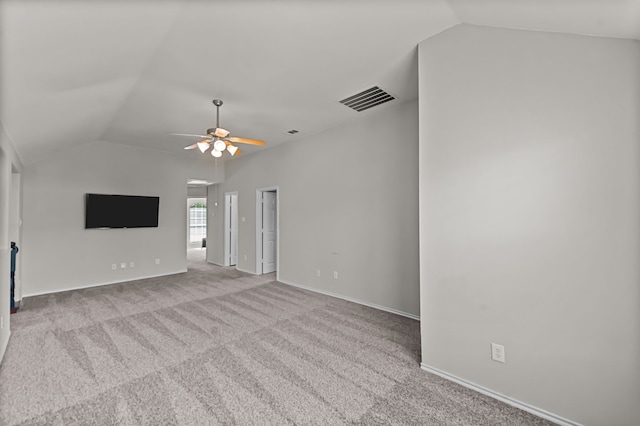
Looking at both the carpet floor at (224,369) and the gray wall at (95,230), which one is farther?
the gray wall at (95,230)

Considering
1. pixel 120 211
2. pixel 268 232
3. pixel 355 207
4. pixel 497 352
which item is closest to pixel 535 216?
pixel 497 352

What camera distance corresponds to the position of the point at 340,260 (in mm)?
4621

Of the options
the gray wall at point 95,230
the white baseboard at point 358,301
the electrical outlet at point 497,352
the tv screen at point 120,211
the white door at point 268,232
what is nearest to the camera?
the electrical outlet at point 497,352

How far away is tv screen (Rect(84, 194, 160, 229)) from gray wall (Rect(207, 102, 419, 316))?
2.56m

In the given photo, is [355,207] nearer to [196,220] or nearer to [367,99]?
[367,99]

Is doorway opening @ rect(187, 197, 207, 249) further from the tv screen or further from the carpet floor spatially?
the carpet floor

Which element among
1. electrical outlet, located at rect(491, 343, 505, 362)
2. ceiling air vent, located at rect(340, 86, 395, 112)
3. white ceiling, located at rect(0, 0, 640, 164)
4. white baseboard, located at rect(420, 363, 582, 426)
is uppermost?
ceiling air vent, located at rect(340, 86, 395, 112)

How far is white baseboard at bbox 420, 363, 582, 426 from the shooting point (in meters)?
1.84

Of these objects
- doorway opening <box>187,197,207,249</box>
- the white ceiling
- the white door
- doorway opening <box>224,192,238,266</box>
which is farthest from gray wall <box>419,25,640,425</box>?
doorway opening <box>187,197,207,249</box>

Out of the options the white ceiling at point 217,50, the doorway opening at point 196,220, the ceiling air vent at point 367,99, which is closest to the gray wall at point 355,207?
the ceiling air vent at point 367,99

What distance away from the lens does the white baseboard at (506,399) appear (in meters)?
1.84

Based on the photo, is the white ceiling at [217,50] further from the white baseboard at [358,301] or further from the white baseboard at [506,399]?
the white baseboard at [358,301]

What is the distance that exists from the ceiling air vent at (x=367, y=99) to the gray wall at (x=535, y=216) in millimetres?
981

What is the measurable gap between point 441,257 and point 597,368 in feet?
3.70
